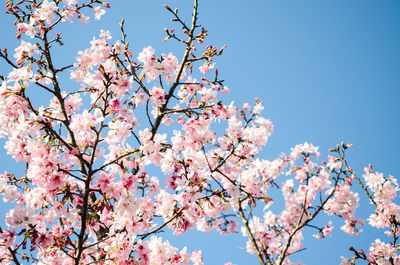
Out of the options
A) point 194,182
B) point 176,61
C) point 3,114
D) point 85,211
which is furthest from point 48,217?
point 176,61

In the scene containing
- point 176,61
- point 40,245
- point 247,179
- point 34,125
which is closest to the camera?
point 34,125

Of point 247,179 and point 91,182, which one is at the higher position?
point 247,179

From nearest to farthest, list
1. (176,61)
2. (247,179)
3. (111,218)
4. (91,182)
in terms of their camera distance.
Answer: (91,182)
(111,218)
(176,61)
(247,179)

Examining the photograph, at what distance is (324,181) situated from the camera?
24.4ft

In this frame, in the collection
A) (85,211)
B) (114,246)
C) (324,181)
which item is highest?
(324,181)

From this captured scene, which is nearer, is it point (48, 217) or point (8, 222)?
point (8, 222)

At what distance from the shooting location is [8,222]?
2.71 m

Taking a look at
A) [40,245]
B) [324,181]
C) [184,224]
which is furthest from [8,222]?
[324,181]

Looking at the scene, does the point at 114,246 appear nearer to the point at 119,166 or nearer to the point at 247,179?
the point at 119,166

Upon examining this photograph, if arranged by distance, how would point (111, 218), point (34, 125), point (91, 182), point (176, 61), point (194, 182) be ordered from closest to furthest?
point (34, 125) < point (91, 182) < point (111, 218) < point (194, 182) < point (176, 61)

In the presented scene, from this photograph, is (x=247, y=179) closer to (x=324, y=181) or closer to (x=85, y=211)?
(x=324, y=181)

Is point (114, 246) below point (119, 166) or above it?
below

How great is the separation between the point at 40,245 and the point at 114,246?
751 millimetres

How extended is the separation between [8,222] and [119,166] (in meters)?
1.13
